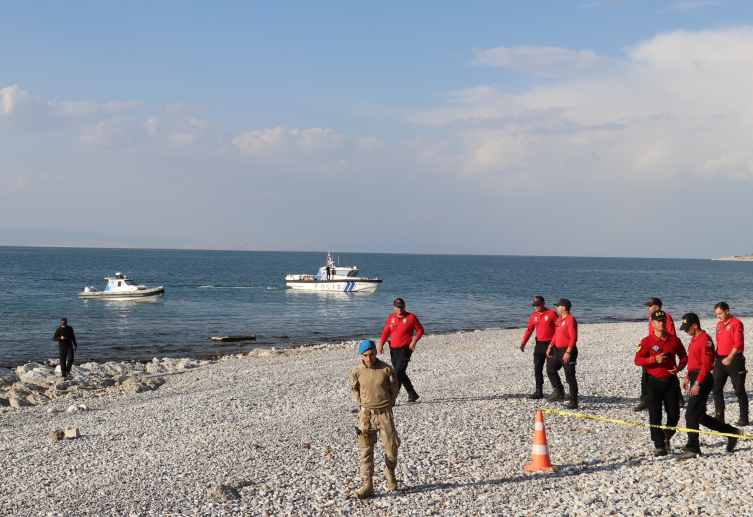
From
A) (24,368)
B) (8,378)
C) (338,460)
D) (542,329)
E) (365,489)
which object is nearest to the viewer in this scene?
(365,489)

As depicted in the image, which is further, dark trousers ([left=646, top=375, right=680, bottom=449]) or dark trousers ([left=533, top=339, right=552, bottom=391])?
dark trousers ([left=533, top=339, right=552, bottom=391])

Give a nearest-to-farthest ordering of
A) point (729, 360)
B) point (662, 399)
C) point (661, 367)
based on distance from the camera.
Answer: point (661, 367) → point (662, 399) → point (729, 360)

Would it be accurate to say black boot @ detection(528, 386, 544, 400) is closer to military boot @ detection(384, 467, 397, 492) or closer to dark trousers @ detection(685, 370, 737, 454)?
dark trousers @ detection(685, 370, 737, 454)

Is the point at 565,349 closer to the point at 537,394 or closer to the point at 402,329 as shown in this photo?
→ the point at 537,394

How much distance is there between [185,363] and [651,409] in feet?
57.9

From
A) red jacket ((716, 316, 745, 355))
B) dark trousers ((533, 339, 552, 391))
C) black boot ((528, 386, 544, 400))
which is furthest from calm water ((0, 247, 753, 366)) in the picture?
red jacket ((716, 316, 745, 355))

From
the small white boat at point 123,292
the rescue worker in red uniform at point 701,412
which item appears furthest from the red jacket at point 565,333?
the small white boat at point 123,292

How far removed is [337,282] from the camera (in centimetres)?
6350

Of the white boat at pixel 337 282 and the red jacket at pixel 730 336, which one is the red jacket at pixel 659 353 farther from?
the white boat at pixel 337 282

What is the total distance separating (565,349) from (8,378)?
56.9 feet

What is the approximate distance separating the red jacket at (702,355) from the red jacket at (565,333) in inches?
86.8

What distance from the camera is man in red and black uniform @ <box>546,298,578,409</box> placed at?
10.1 metres

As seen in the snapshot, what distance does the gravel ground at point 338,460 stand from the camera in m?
6.44

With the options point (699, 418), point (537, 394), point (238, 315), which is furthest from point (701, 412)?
point (238, 315)
